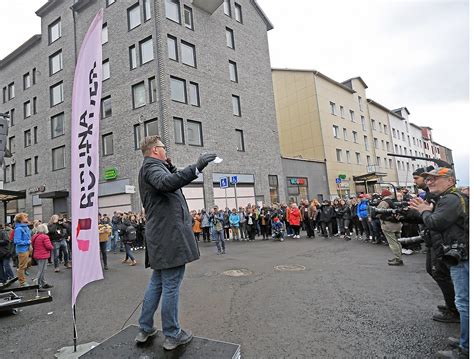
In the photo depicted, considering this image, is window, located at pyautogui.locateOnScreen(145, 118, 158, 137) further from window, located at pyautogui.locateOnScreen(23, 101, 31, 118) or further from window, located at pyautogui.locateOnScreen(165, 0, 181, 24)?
window, located at pyautogui.locateOnScreen(23, 101, 31, 118)

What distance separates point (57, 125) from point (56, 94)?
9.09 feet

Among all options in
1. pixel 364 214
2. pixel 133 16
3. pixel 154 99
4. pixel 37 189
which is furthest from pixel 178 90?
pixel 37 189

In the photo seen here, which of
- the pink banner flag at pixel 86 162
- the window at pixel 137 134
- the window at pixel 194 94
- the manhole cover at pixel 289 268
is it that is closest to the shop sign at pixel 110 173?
the window at pixel 137 134

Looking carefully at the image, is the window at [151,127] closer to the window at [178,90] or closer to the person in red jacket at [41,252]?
the window at [178,90]

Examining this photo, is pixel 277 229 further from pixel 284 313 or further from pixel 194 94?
pixel 194 94

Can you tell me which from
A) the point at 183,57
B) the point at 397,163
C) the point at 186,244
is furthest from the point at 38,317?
the point at 397,163

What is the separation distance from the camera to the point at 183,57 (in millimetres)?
21297

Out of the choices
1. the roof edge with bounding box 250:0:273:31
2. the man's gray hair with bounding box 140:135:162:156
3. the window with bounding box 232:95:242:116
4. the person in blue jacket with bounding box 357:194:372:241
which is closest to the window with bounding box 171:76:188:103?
the window with bounding box 232:95:242:116

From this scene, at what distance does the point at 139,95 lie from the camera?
2080 centimetres

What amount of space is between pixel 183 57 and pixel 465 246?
2149 centimetres

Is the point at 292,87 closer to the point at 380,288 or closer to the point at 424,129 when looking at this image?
the point at 380,288

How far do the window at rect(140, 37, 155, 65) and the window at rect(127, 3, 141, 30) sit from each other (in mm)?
1755

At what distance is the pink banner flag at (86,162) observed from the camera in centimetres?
344

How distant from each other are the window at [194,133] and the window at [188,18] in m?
7.32
